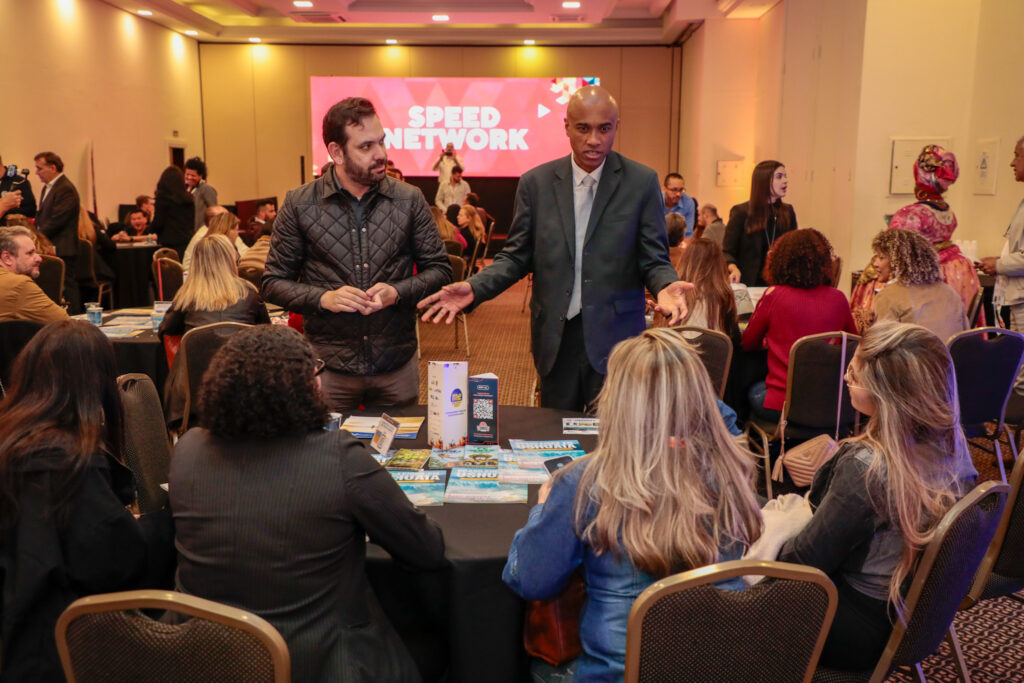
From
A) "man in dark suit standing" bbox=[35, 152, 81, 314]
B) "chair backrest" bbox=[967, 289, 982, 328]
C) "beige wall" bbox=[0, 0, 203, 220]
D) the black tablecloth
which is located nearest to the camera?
"chair backrest" bbox=[967, 289, 982, 328]

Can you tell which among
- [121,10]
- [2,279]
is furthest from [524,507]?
[121,10]

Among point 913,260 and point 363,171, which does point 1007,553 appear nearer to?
point 913,260

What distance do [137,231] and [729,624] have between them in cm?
1079

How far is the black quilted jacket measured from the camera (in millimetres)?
2918

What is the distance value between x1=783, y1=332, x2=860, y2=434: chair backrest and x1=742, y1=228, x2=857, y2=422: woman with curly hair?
0.76ft

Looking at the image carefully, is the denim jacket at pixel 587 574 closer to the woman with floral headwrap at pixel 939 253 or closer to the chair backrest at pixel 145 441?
the chair backrest at pixel 145 441

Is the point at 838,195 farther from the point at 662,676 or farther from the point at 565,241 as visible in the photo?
the point at 662,676

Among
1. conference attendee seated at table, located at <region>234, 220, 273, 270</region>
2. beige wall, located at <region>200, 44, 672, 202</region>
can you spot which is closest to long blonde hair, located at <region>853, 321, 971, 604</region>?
conference attendee seated at table, located at <region>234, 220, 273, 270</region>

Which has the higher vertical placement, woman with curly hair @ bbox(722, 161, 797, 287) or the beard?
the beard

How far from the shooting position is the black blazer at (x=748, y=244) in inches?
218

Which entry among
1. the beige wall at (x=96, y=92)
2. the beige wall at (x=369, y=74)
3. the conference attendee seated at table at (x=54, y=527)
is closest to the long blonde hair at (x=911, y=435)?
the conference attendee seated at table at (x=54, y=527)

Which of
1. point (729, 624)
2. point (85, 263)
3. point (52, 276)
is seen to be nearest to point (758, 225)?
point (729, 624)

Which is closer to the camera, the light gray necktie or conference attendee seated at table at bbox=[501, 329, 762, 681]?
conference attendee seated at table at bbox=[501, 329, 762, 681]

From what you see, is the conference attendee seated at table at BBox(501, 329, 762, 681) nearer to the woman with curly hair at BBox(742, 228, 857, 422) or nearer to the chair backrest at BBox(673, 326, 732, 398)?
the chair backrest at BBox(673, 326, 732, 398)
